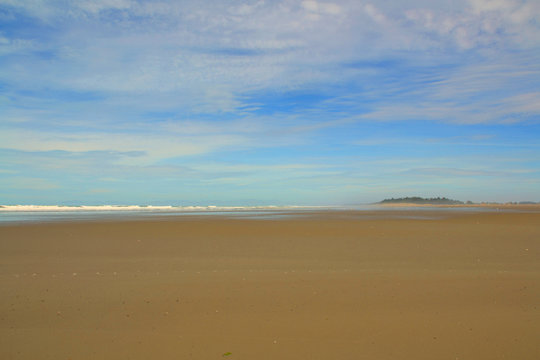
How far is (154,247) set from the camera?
13.1 metres

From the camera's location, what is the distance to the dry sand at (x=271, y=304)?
484 cm

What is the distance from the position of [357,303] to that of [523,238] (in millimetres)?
12132

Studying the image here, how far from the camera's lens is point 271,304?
6.43 metres

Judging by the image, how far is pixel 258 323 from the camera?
18.4 ft

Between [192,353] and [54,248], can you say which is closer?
[192,353]

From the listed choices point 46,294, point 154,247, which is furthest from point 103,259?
point 46,294

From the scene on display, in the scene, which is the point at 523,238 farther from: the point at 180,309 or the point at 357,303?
the point at 180,309

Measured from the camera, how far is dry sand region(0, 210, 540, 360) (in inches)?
191

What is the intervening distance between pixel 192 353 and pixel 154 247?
8921 millimetres

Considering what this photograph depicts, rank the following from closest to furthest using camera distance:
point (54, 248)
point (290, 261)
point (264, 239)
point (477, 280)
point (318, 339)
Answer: point (318, 339) → point (477, 280) → point (290, 261) → point (54, 248) → point (264, 239)

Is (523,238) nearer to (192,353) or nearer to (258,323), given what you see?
(258,323)

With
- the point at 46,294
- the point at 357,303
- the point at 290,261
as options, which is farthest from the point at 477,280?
the point at 46,294

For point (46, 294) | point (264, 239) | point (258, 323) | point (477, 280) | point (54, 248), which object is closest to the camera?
point (258, 323)

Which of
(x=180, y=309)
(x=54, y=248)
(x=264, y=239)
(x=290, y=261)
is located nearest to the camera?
(x=180, y=309)
